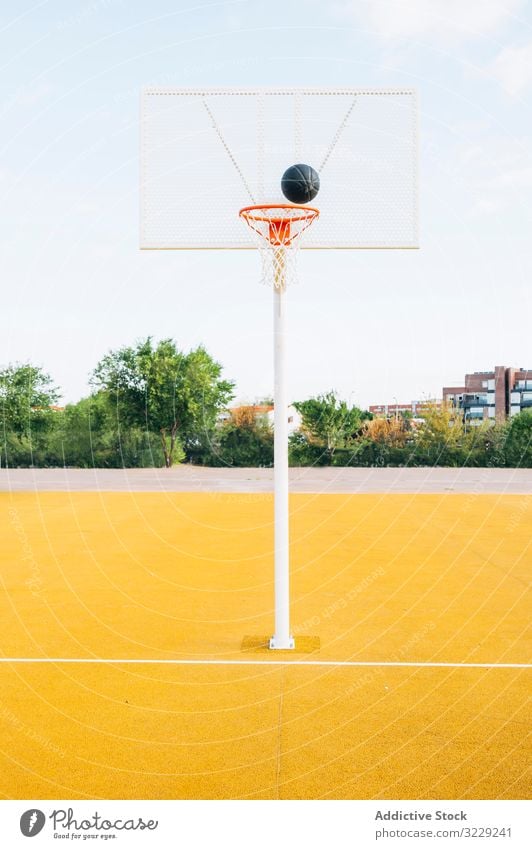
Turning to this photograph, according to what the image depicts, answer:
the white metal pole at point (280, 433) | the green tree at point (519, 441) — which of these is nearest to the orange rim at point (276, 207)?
the white metal pole at point (280, 433)

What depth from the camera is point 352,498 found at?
2131 centimetres

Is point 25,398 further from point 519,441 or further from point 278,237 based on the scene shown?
point 519,441

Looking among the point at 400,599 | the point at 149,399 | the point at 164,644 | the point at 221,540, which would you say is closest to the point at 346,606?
the point at 400,599

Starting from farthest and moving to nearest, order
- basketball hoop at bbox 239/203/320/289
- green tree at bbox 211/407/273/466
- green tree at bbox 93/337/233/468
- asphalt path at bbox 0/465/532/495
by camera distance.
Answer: green tree at bbox 211/407/273/466 < green tree at bbox 93/337/233/468 < asphalt path at bbox 0/465/532/495 < basketball hoop at bbox 239/203/320/289

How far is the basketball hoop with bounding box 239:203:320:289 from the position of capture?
657 centimetres

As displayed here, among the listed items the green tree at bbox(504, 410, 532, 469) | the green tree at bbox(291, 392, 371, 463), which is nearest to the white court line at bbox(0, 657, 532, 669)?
the green tree at bbox(291, 392, 371, 463)

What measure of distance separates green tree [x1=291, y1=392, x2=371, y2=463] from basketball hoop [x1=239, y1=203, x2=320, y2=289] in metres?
26.1

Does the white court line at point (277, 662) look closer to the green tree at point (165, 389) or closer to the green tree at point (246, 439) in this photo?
the green tree at point (165, 389)

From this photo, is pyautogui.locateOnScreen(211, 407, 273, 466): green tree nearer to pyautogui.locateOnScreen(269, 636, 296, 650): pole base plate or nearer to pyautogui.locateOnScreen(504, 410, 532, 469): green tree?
pyautogui.locateOnScreen(504, 410, 532, 469): green tree

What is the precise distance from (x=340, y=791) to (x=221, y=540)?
9751 millimetres

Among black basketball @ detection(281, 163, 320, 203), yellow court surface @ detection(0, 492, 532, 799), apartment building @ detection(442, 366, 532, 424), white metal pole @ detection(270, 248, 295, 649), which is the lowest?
yellow court surface @ detection(0, 492, 532, 799)

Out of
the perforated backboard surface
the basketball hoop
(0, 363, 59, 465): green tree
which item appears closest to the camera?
the basketball hoop

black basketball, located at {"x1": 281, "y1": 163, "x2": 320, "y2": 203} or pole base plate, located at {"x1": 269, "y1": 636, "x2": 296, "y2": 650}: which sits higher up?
black basketball, located at {"x1": 281, "y1": 163, "x2": 320, "y2": 203}

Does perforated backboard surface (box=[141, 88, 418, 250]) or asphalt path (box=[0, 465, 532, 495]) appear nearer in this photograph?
perforated backboard surface (box=[141, 88, 418, 250])
